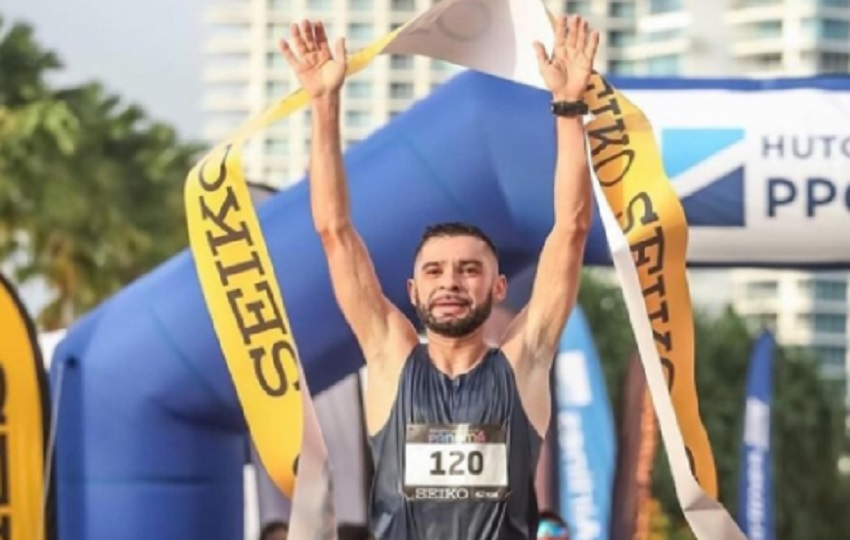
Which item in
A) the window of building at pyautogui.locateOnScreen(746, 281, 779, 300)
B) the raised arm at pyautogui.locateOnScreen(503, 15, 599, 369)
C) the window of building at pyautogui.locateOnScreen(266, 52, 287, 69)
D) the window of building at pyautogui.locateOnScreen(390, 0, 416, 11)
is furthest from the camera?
the window of building at pyautogui.locateOnScreen(266, 52, 287, 69)

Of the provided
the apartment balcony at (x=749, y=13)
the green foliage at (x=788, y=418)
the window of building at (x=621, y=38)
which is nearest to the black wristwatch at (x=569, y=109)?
the green foliage at (x=788, y=418)

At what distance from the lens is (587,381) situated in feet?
42.5

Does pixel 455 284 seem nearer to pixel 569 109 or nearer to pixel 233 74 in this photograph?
pixel 569 109

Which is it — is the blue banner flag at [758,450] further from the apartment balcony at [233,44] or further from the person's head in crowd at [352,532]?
the apartment balcony at [233,44]

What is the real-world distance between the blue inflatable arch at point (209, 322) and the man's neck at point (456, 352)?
395cm

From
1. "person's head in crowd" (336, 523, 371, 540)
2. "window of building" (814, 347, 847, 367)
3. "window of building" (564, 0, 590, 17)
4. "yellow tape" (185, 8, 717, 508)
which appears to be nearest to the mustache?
"yellow tape" (185, 8, 717, 508)

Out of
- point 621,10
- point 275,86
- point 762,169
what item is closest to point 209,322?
point 762,169

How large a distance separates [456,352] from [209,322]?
423 cm

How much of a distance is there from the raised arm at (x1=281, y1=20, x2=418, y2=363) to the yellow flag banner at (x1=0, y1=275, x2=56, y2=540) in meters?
4.24

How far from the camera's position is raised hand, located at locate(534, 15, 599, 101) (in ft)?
15.9

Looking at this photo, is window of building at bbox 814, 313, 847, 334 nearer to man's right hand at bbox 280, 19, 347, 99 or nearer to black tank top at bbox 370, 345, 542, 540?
man's right hand at bbox 280, 19, 347, 99

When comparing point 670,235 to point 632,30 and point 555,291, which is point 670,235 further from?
point 632,30

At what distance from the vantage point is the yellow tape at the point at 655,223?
6000 mm

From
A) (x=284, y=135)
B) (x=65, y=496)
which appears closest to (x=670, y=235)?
(x=65, y=496)
